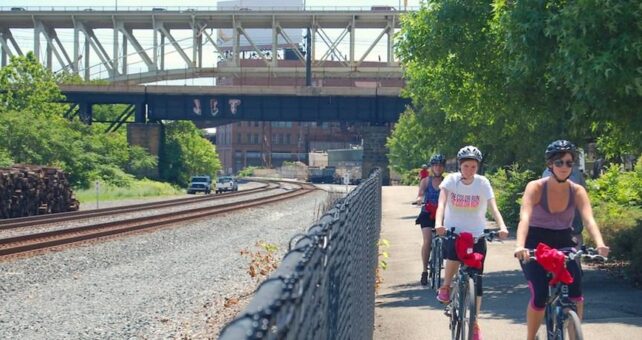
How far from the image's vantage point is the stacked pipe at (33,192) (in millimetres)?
40906

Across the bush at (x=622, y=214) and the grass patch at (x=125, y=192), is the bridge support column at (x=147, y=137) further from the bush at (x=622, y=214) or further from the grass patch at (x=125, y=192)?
the bush at (x=622, y=214)

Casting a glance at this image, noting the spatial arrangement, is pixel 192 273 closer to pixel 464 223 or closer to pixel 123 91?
pixel 464 223

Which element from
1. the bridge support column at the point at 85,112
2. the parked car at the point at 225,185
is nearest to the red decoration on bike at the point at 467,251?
the parked car at the point at 225,185

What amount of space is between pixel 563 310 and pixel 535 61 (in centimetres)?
842

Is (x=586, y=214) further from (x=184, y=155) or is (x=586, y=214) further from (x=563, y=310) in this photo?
(x=184, y=155)

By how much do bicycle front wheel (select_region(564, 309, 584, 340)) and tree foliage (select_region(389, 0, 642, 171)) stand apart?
642cm

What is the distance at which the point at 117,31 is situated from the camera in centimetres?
13612

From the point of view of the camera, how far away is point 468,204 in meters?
10.8

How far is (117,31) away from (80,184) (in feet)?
215

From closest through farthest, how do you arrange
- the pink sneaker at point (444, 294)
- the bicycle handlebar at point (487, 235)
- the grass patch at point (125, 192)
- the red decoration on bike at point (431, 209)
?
1. the bicycle handlebar at point (487, 235)
2. the pink sneaker at point (444, 294)
3. the red decoration on bike at point (431, 209)
4. the grass patch at point (125, 192)

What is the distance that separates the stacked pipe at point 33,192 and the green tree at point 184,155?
5450 cm

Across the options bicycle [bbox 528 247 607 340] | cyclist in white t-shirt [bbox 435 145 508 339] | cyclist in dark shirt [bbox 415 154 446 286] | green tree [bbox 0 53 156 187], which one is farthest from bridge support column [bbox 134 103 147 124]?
bicycle [bbox 528 247 607 340]

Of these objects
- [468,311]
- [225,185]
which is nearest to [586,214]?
[468,311]

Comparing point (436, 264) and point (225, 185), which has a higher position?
point (436, 264)
